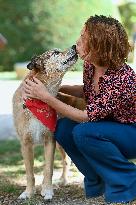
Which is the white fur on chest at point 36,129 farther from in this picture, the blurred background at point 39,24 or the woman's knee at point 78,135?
the blurred background at point 39,24

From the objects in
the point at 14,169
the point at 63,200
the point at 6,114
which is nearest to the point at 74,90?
the point at 63,200

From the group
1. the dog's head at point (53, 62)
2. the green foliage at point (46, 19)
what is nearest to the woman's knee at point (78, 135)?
the dog's head at point (53, 62)

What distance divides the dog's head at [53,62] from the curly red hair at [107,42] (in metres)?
0.39

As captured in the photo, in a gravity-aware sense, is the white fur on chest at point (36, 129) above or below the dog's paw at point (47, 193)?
above

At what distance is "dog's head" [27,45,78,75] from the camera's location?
4661mm

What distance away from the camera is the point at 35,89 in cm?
450

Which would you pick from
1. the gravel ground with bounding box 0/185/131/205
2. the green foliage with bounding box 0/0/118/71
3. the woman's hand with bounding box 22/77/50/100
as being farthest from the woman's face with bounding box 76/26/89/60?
the green foliage with bounding box 0/0/118/71

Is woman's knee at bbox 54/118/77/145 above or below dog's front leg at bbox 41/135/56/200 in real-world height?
above

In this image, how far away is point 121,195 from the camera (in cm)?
430

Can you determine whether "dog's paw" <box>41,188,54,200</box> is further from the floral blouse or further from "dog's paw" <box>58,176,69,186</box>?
the floral blouse

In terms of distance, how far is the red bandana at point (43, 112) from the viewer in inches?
183

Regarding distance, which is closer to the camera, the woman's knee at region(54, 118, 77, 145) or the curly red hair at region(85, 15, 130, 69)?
the curly red hair at region(85, 15, 130, 69)

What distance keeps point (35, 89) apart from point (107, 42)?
26.6 inches

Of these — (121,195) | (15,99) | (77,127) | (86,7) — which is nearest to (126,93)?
A: (77,127)
